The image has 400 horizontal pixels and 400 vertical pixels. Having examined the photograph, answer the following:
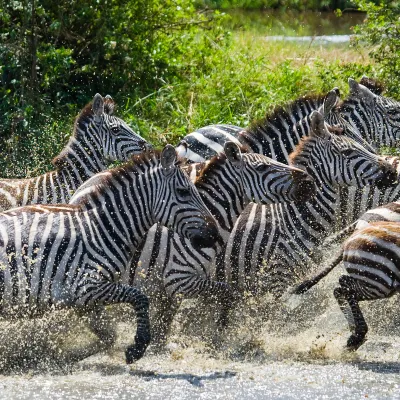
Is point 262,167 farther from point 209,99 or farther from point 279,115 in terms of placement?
point 209,99

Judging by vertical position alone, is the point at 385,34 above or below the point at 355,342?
above

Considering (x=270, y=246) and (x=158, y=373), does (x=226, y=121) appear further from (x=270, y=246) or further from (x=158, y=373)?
(x=158, y=373)

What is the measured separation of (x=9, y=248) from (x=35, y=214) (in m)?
0.42

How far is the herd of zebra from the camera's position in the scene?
8547 mm

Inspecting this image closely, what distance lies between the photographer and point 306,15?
29.5m

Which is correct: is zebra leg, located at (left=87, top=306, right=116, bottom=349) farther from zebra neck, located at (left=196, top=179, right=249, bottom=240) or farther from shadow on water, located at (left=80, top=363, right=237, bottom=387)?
zebra neck, located at (left=196, top=179, right=249, bottom=240)

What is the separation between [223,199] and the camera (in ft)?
31.5

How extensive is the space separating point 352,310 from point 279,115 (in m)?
2.77

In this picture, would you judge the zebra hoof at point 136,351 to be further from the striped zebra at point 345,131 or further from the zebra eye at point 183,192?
the striped zebra at point 345,131

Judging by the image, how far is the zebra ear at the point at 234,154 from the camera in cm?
944

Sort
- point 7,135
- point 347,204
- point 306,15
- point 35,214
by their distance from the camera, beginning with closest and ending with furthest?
1. point 35,214
2. point 347,204
3. point 7,135
4. point 306,15

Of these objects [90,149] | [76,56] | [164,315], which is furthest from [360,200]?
[76,56]

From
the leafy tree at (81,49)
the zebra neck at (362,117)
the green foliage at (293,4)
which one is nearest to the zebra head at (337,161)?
the zebra neck at (362,117)

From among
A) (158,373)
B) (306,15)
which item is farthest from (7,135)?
(306,15)
